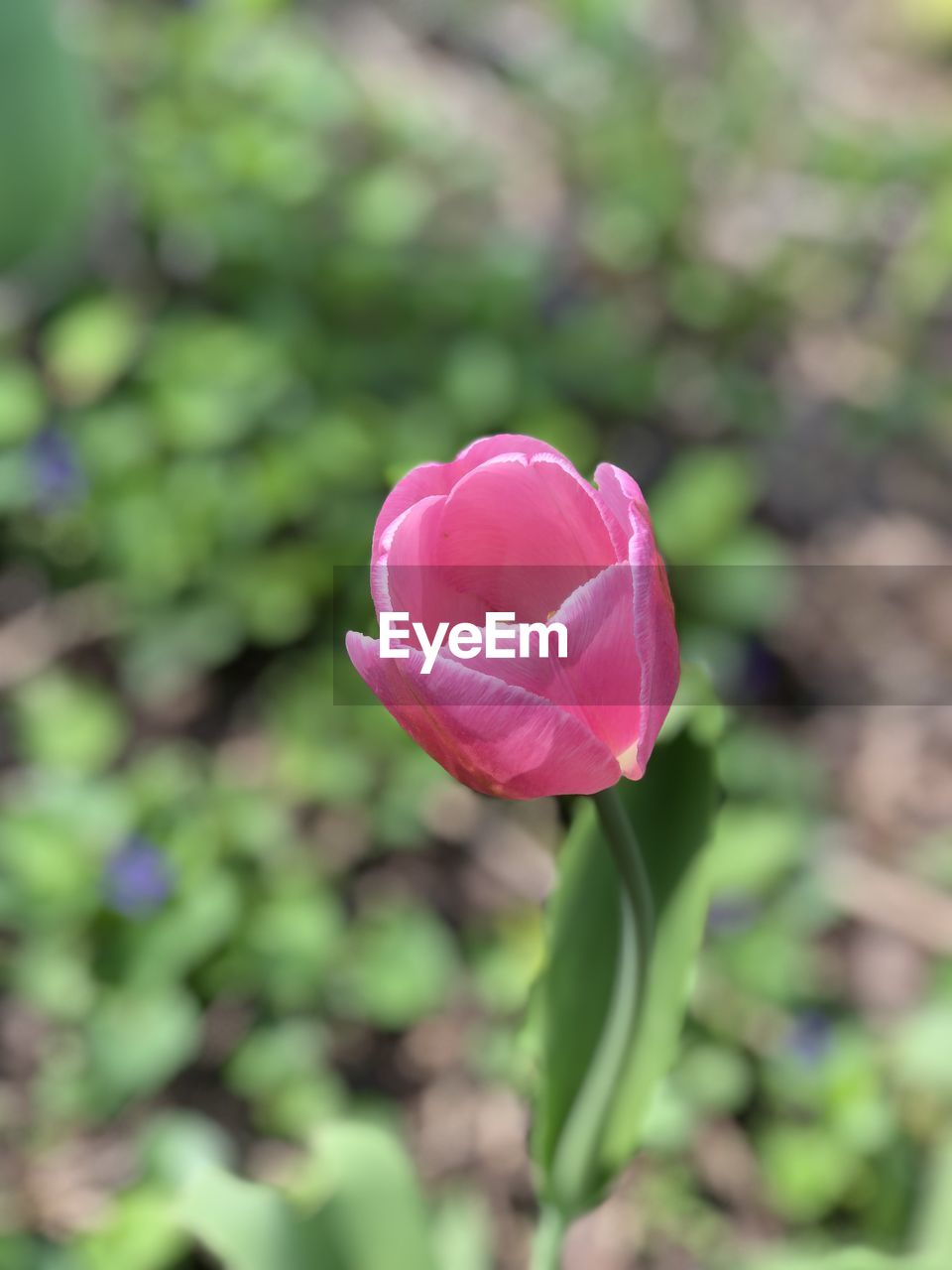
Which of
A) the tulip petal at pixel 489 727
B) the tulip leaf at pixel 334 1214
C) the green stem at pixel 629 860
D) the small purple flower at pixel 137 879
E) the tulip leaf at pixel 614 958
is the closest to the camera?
the tulip petal at pixel 489 727

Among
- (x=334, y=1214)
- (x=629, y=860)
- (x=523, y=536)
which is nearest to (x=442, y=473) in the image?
(x=523, y=536)

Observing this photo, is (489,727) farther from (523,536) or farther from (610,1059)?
(610,1059)

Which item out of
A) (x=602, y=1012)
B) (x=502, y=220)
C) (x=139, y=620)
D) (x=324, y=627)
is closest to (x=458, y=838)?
(x=324, y=627)

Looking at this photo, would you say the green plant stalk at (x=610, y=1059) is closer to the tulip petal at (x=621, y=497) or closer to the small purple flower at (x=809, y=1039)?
the tulip petal at (x=621, y=497)

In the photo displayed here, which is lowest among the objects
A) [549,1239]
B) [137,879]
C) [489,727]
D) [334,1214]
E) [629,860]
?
[137,879]

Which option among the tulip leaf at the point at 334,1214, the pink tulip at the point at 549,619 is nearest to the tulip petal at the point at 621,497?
the pink tulip at the point at 549,619

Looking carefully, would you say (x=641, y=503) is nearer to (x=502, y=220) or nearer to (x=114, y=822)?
(x=114, y=822)
